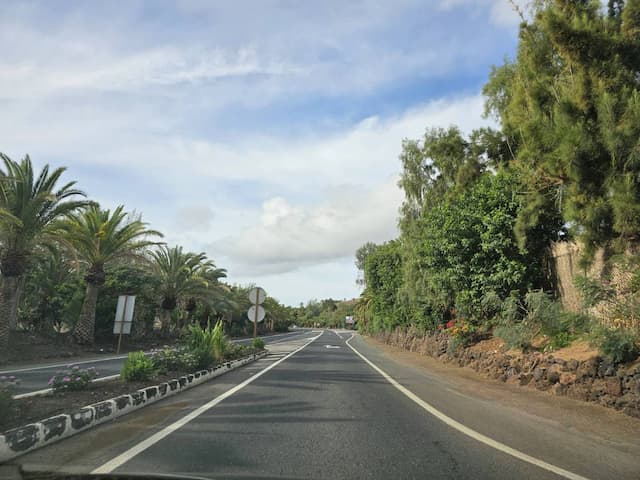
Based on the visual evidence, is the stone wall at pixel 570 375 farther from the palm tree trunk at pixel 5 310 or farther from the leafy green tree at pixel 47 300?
the leafy green tree at pixel 47 300

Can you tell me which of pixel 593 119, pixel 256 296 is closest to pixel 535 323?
pixel 593 119

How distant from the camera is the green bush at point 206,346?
13.1m

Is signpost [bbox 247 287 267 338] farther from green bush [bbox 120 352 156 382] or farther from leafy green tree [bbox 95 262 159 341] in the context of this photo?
leafy green tree [bbox 95 262 159 341]

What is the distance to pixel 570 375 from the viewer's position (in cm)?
973

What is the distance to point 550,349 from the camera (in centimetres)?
1173

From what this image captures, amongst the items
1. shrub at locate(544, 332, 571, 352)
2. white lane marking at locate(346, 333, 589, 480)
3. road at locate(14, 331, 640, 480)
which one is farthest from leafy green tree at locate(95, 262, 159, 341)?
shrub at locate(544, 332, 571, 352)

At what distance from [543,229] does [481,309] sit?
3.92 metres

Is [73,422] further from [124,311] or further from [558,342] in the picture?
[124,311]

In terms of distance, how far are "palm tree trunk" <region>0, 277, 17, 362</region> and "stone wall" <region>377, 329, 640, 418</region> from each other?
18.9m

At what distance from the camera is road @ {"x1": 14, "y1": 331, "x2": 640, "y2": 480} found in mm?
4430

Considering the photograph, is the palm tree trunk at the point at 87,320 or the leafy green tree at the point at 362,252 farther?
the leafy green tree at the point at 362,252

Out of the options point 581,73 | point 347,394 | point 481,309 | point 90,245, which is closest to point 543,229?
point 481,309

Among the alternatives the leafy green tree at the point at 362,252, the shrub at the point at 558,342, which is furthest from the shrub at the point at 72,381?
the leafy green tree at the point at 362,252

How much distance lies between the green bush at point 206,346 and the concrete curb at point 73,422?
3299mm
